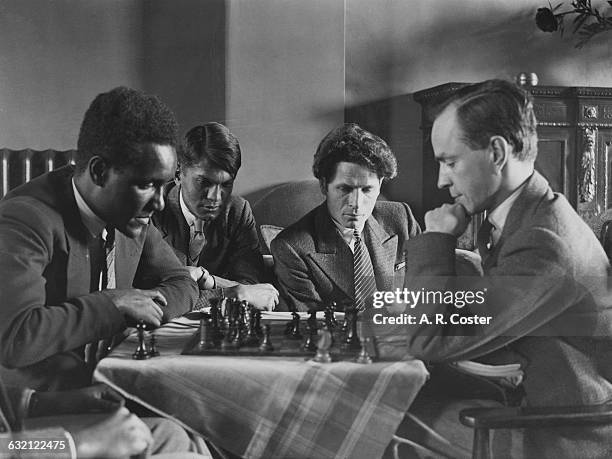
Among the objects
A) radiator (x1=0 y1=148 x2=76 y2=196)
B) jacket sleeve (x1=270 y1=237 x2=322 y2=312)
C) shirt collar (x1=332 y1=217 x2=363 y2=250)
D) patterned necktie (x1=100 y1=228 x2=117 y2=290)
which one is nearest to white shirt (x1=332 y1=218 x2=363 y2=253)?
shirt collar (x1=332 y1=217 x2=363 y2=250)

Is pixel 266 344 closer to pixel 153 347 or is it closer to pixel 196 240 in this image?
pixel 153 347

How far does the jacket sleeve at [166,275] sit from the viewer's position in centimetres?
152

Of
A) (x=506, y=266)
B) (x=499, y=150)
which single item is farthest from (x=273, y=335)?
(x=499, y=150)

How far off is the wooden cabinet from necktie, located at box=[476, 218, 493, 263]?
93mm

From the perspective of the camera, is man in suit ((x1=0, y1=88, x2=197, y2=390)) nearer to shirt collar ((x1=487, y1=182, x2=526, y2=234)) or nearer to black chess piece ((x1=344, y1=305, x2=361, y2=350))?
black chess piece ((x1=344, y1=305, x2=361, y2=350))

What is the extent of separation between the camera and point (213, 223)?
156cm

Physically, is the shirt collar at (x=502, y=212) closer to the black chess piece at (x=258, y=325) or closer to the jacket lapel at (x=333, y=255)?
the jacket lapel at (x=333, y=255)

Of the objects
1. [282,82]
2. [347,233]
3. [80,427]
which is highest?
[282,82]

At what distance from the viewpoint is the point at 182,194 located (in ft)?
4.87

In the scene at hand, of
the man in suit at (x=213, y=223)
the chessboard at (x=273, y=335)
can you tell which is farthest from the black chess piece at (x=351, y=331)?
the man in suit at (x=213, y=223)

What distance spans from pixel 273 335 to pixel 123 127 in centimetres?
52

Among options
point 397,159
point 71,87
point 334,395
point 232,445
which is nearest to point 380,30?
point 397,159

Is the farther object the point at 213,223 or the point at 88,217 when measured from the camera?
the point at 213,223

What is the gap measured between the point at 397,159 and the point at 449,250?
23 cm
